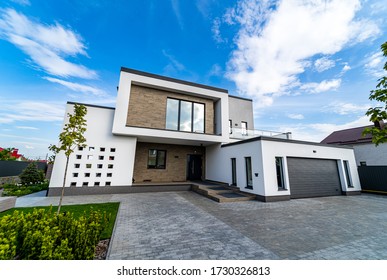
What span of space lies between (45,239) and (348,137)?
23.8 metres

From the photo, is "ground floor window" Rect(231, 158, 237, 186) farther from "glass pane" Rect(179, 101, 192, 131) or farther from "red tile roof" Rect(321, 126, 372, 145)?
"red tile roof" Rect(321, 126, 372, 145)

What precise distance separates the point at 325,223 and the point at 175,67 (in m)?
13.4

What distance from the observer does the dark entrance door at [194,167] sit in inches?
502

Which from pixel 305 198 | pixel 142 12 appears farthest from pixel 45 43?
pixel 305 198

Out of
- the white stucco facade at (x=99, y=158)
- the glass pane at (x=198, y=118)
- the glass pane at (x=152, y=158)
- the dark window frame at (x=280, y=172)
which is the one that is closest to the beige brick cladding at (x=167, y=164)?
the glass pane at (x=152, y=158)

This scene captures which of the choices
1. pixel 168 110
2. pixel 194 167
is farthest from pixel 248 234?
pixel 194 167

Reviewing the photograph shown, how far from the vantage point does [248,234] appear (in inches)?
146

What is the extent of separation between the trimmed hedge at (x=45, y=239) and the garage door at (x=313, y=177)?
9.33 metres

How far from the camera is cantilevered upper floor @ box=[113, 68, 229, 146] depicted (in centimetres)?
931

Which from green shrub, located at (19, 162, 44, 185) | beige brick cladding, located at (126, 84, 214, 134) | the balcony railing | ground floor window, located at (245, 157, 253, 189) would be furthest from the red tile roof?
green shrub, located at (19, 162, 44, 185)

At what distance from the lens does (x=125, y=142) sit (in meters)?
9.54

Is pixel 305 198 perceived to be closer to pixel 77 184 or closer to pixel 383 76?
pixel 383 76

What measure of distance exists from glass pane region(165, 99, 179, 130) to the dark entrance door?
3.65 metres

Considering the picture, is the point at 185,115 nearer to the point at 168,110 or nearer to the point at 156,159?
the point at 168,110
